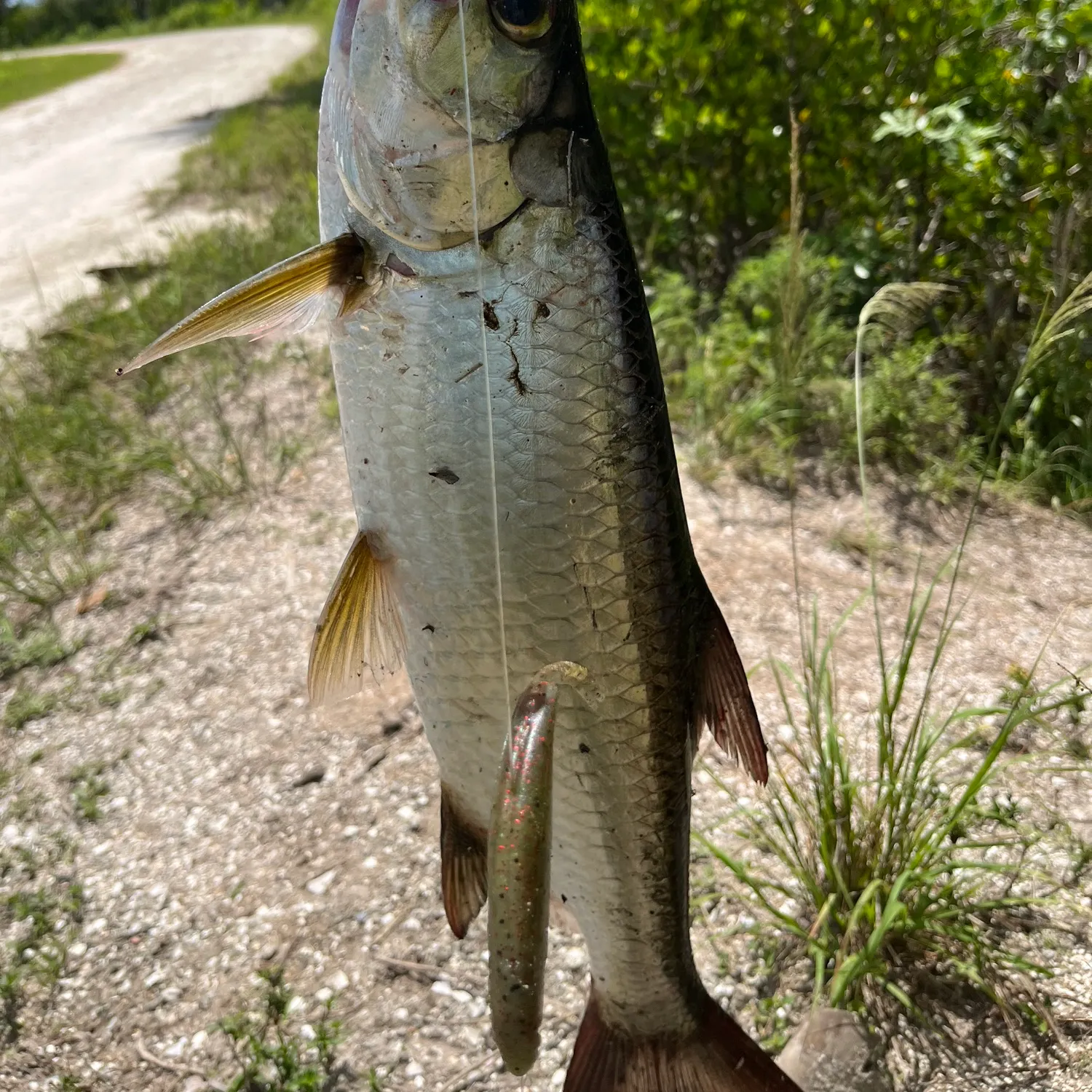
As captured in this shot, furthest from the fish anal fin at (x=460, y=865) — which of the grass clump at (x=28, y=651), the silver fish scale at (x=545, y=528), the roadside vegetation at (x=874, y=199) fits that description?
the roadside vegetation at (x=874, y=199)

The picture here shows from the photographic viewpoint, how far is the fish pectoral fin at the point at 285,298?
3.61ft

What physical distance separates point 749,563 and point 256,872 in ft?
6.98

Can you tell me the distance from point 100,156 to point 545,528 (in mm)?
12348

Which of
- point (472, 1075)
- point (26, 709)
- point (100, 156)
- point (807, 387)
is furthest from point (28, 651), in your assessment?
point (100, 156)

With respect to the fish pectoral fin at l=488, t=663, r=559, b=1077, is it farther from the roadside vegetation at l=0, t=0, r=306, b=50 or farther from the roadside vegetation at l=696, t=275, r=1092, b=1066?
the roadside vegetation at l=0, t=0, r=306, b=50

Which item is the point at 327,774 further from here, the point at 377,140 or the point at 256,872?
the point at 377,140

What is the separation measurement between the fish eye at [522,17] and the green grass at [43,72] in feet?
58.1

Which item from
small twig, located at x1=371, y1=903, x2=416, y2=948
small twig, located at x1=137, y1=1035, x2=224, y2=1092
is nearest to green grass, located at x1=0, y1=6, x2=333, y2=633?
small twig, located at x1=137, y1=1035, x2=224, y2=1092

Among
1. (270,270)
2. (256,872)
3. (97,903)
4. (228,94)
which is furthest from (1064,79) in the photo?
(228,94)

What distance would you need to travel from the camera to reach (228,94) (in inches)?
566

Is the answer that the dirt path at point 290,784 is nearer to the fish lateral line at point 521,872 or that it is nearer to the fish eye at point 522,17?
the fish lateral line at point 521,872

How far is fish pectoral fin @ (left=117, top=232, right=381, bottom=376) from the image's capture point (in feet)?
3.61

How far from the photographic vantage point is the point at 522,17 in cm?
108

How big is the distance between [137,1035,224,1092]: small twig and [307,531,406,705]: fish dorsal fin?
1.09 m
